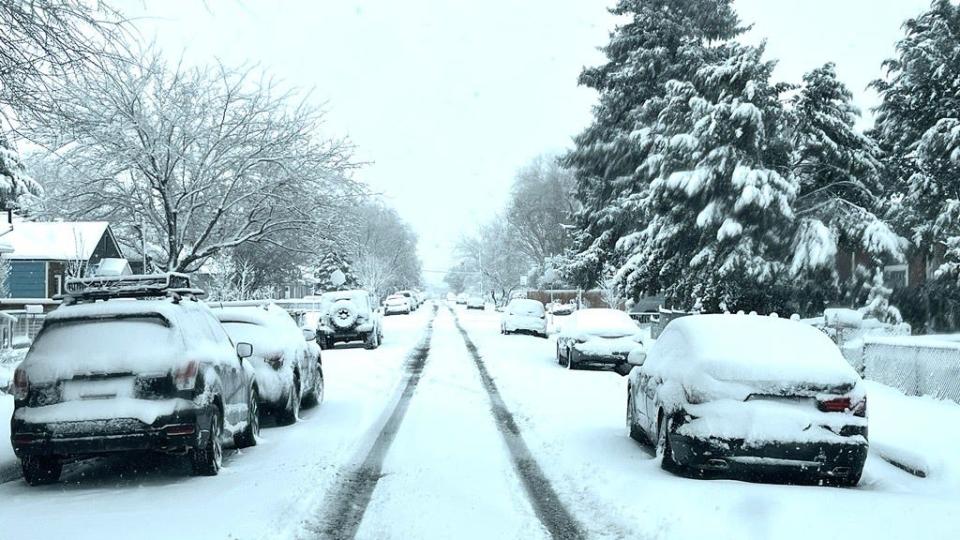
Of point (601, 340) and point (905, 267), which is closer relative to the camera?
point (601, 340)

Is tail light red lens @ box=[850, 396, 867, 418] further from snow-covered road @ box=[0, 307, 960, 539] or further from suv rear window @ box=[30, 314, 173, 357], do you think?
suv rear window @ box=[30, 314, 173, 357]

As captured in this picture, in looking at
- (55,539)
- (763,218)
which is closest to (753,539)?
(55,539)

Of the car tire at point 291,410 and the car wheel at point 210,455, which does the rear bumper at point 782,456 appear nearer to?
the car wheel at point 210,455

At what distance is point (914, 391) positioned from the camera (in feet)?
50.0

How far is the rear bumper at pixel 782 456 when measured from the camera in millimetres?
7930

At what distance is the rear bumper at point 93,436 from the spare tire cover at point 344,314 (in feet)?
69.7

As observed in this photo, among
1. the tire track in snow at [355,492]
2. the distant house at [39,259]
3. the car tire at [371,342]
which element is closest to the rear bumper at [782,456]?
the tire track in snow at [355,492]

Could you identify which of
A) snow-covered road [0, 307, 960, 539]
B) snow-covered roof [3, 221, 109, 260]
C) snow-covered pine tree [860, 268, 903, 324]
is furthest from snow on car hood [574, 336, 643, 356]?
snow-covered roof [3, 221, 109, 260]

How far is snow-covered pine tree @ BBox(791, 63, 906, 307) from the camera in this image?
27.2 meters

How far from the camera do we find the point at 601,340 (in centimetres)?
2122

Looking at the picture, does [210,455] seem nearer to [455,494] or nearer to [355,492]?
[355,492]

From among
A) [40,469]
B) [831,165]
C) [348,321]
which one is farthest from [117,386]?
[831,165]

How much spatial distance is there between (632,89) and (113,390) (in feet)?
112

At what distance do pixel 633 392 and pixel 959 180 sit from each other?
21.6 metres
